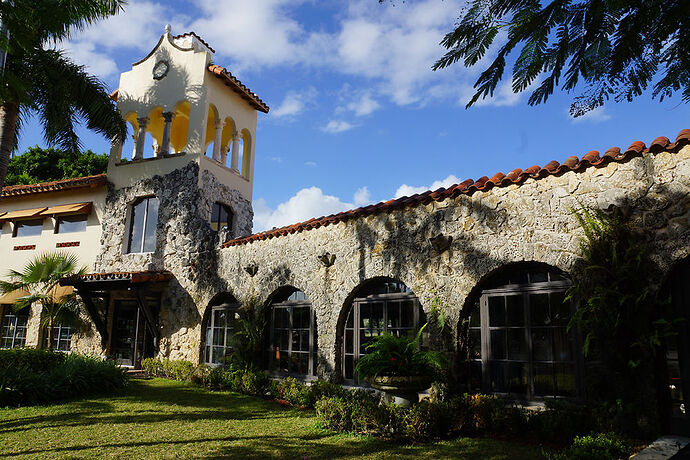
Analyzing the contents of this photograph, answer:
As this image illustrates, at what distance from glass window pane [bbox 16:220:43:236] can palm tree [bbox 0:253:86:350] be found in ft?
5.05

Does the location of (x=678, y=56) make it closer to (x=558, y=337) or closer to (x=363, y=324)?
(x=558, y=337)

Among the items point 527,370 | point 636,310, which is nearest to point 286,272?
point 527,370

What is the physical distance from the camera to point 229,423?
773 cm

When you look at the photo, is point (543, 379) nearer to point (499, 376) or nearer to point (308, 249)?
point (499, 376)

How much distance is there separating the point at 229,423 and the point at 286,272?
4042mm

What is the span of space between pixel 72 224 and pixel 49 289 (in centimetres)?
266

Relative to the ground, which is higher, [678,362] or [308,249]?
[308,249]

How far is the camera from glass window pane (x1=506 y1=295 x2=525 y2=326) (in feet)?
23.5

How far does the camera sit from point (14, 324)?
661 inches

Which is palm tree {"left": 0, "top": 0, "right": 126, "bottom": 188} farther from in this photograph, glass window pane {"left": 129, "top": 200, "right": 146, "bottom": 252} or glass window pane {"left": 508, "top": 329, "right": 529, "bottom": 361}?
glass window pane {"left": 508, "top": 329, "right": 529, "bottom": 361}

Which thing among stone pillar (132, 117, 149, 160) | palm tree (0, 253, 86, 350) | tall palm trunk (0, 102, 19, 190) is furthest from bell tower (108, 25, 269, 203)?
tall palm trunk (0, 102, 19, 190)

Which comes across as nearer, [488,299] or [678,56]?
[678,56]

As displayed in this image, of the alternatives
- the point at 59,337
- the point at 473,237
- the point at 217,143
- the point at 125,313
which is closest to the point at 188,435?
the point at 473,237

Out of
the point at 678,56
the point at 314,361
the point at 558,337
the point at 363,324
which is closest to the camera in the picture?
the point at 678,56
